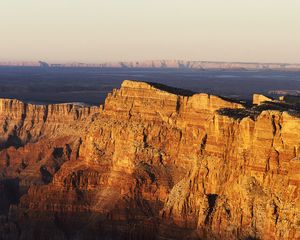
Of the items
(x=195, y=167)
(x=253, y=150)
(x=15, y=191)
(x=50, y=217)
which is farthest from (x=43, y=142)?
(x=253, y=150)

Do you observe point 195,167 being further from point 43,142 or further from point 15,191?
point 43,142

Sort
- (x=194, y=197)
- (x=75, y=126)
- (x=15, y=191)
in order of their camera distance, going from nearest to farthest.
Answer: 1. (x=194, y=197)
2. (x=15, y=191)
3. (x=75, y=126)

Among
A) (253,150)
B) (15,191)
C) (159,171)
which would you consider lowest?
(15,191)

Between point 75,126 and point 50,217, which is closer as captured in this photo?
point 50,217

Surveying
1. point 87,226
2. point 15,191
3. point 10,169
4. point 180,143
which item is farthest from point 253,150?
point 10,169

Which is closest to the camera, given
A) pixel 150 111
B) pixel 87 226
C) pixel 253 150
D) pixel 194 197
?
pixel 253 150

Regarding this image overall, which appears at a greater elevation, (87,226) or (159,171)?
(159,171)
